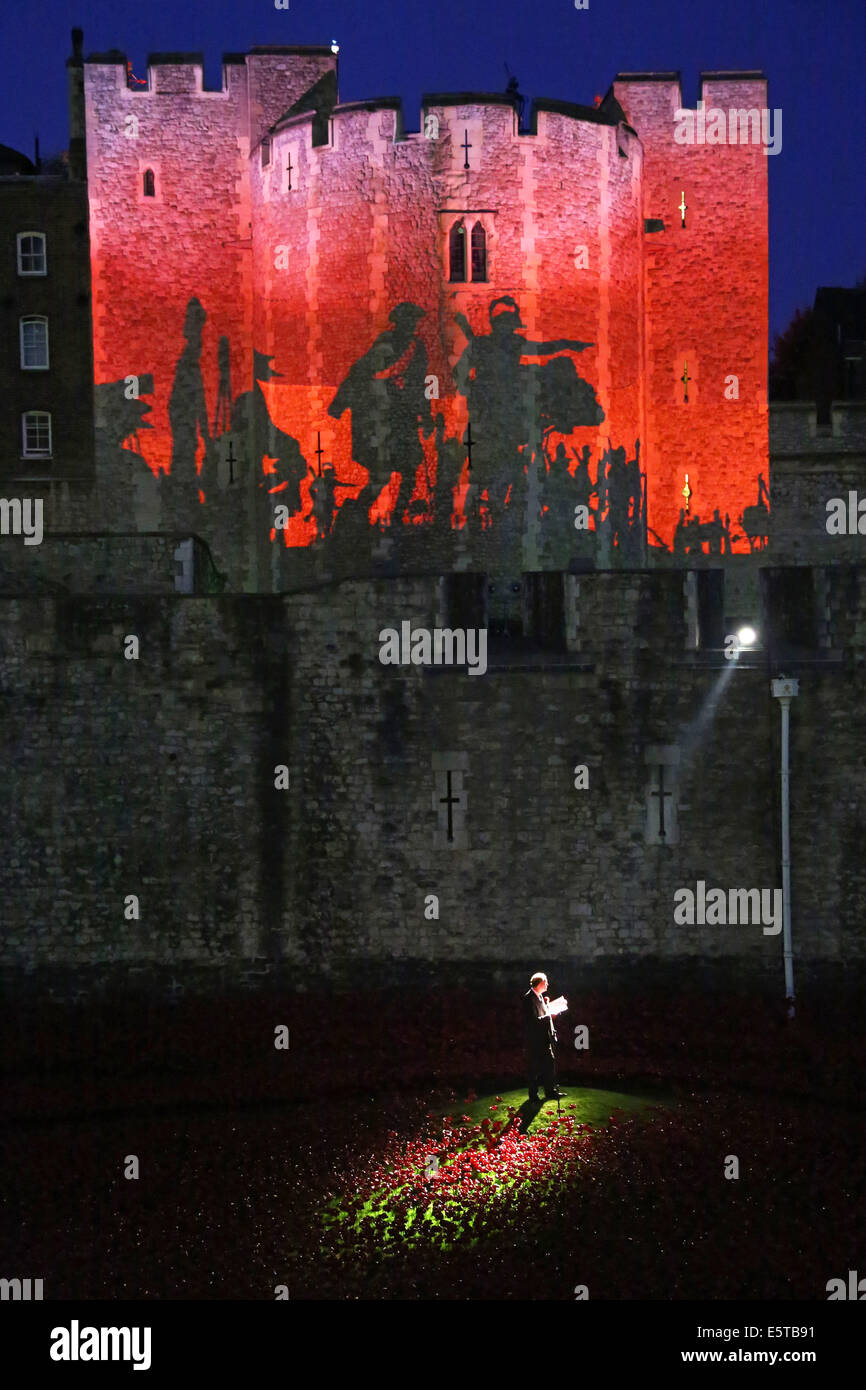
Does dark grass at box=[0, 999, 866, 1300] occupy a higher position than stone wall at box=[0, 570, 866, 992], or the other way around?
stone wall at box=[0, 570, 866, 992]

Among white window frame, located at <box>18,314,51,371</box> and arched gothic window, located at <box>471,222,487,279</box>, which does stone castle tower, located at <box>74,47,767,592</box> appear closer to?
arched gothic window, located at <box>471,222,487,279</box>

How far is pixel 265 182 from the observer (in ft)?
81.8

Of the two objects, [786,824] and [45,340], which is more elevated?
[45,340]

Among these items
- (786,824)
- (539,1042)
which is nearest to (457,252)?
(786,824)

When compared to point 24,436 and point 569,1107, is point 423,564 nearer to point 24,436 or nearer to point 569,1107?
point 24,436

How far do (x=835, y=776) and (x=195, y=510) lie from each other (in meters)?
14.6

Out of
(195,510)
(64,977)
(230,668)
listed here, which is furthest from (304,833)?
(195,510)

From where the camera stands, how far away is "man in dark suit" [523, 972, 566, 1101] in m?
13.2

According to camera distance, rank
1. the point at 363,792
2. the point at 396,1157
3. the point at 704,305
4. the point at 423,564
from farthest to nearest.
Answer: the point at 704,305, the point at 423,564, the point at 363,792, the point at 396,1157

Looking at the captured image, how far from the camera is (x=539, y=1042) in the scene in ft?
43.8

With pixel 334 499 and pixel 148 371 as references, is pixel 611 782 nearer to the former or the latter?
pixel 334 499

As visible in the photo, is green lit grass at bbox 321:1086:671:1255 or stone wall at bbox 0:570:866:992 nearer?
green lit grass at bbox 321:1086:671:1255

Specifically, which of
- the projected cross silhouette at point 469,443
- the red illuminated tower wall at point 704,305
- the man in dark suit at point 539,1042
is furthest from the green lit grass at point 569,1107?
the red illuminated tower wall at point 704,305

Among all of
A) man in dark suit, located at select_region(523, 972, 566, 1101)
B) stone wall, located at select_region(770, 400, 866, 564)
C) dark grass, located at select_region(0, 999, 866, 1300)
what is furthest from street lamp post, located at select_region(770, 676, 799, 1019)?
stone wall, located at select_region(770, 400, 866, 564)
